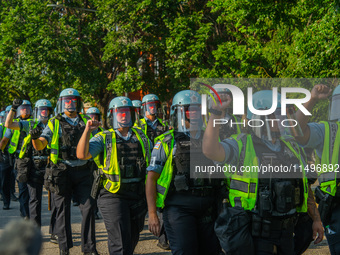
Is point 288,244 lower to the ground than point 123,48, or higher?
lower

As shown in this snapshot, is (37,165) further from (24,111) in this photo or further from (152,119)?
(152,119)

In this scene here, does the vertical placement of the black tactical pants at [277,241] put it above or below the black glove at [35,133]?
below

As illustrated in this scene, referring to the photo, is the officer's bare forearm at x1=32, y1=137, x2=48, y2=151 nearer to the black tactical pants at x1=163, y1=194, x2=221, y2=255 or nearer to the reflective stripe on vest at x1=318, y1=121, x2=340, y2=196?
the black tactical pants at x1=163, y1=194, x2=221, y2=255

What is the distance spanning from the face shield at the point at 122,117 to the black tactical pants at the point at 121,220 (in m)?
0.78

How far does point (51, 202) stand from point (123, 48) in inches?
591

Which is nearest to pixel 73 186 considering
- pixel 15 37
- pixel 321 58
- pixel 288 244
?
pixel 288 244

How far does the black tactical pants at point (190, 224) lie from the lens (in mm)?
4230

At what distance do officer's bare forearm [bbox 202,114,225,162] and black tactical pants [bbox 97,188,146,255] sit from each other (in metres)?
1.79

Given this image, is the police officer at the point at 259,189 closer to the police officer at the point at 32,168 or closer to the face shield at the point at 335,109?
the face shield at the point at 335,109

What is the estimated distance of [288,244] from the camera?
145 inches

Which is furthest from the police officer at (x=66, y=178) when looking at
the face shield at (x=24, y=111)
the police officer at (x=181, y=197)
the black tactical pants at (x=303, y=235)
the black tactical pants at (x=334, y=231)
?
the black tactical pants at (x=334, y=231)

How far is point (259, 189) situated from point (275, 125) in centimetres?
54

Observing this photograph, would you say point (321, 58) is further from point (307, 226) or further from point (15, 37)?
point (15, 37)

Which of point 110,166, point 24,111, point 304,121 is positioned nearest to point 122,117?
point 110,166
